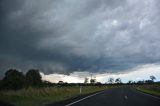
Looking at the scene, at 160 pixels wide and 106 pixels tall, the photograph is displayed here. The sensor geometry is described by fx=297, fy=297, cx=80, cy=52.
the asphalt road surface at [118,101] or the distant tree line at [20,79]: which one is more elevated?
the distant tree line at [20,79]

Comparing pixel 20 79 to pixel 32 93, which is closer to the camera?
pixel 32 93

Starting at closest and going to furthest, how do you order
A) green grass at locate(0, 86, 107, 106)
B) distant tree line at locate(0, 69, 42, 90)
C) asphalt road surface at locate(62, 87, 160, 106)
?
1. asphalt road surface at locate(62, 87, 160, 106)
2. green grass at locate(0, 86, 107, 106)
3. distant tree line at locate(0, 69, 42, 90)

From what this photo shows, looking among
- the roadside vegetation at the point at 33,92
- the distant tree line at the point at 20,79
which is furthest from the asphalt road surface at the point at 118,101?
the distant tree line at the point at 20,79

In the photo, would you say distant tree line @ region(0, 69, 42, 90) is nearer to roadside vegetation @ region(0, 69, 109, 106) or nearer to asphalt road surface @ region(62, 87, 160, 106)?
roadside vegetation @ region(0, 69, 109, 106)

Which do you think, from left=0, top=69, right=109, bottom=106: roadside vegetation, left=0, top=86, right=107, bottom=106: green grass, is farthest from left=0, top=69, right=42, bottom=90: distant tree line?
left=0, top=86, right=107, bottom=106: green grass

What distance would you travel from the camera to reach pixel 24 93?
30.1 metres

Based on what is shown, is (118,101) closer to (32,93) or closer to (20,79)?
(32,93)

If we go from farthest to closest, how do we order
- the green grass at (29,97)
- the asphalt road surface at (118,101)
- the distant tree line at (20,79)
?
1. the distant tree line at (20,79)
2. the green grass at (29,97)
3. the asphalt road surface at (118,101)

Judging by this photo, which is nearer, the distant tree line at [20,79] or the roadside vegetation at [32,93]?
the roadside vegetation at [32,93]

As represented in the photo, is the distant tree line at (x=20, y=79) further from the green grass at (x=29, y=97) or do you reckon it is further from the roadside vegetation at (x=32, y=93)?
the green grass at (x=29, y=97)

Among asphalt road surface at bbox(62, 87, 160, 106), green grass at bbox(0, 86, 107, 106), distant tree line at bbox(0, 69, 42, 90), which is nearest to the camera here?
asphalt road surface at bbox(62, 87, 160, 106)

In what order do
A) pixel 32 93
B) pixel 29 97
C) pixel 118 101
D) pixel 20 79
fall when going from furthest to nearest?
pixel 20 79 → pixel 32 93 → pixel 29 97 → pixel 118 101

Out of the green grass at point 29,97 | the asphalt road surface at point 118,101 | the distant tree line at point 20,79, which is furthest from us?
the distant tree line at point 20,79

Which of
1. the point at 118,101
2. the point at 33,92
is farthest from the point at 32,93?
the point at 118,101
